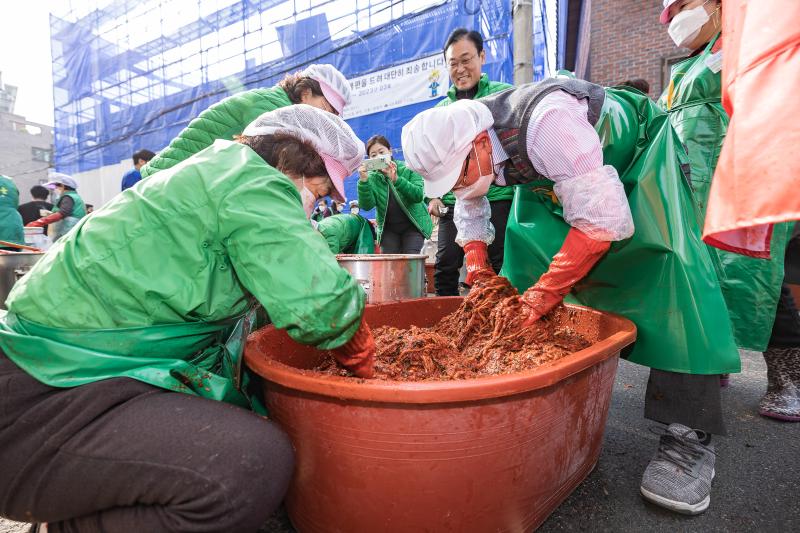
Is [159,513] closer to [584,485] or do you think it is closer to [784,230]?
[584,485]

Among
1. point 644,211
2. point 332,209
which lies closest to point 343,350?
point 644,211

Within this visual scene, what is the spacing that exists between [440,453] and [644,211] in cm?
120

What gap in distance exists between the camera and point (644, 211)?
5.50 ft

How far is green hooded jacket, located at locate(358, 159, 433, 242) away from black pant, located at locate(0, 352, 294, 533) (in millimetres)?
3089

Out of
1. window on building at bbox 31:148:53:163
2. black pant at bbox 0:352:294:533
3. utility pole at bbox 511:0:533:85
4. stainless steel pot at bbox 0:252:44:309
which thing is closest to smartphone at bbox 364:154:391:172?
utility pole at bbox 511:0:533:85

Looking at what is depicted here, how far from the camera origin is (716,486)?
5.49ft

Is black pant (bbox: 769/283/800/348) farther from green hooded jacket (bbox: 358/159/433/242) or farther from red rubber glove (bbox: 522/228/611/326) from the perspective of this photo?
green hooded jacket (bbox: 358/159/433/242)

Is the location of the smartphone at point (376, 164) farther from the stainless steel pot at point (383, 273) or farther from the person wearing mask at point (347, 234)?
the stainless steel pot at point (383, 273)

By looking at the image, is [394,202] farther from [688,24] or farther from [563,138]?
[563,138]

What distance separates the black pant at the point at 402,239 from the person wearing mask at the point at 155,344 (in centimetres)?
319

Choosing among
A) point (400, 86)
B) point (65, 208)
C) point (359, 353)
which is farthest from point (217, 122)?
point (65, 208)

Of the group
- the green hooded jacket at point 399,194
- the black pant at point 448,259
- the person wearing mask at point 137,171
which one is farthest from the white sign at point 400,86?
the black pant at point 448,259

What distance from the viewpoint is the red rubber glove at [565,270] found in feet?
5.21

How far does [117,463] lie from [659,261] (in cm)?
180
